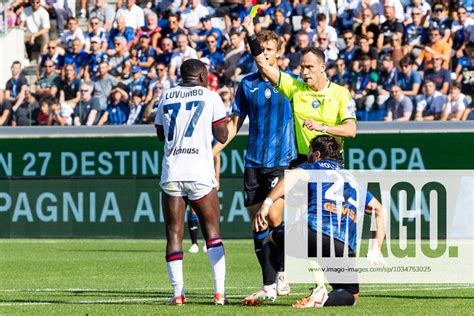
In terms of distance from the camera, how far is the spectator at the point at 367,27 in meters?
23.8

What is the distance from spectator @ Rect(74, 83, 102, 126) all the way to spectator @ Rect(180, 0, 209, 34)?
2737mm

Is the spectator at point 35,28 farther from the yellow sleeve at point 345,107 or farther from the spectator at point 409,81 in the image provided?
the yellow sleeve at point 345,107

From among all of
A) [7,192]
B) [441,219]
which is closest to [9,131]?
[7,192]

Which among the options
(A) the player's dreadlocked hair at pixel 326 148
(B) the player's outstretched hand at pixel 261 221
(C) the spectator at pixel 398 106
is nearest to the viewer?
(B) the player's outstretched hand at pixel 261 221

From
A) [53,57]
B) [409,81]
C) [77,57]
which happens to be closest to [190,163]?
[409,81]

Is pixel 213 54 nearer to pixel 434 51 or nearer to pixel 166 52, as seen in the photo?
pixel 166 52

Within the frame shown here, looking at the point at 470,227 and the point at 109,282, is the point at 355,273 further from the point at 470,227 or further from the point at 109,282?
the point at 470,227

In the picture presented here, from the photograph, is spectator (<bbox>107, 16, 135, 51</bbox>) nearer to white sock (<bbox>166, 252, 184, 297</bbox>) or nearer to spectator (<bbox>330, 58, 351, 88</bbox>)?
spectator (<bbox>330, 58, 351, 88</bbox>)

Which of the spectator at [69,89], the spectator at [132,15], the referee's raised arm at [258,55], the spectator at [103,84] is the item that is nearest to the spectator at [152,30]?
the spectator at [132,15]

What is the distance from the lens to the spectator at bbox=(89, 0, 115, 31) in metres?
26.8

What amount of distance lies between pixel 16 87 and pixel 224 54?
467cm

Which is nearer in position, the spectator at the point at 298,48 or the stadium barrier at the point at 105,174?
the stadium barrier at the point at 105,174

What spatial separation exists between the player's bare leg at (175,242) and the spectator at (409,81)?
12439 mm

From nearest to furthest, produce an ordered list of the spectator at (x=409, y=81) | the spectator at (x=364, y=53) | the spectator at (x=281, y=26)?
the spectator at (x=409, y=81), the spectator at (x=364, y=53), the spectator at (x=281, y=26)
